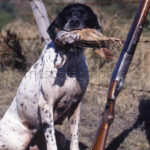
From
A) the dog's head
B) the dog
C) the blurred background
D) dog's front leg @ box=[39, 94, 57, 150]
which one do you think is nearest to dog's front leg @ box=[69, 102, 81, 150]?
the dog

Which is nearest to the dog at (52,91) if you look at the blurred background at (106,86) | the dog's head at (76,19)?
the dog's head at (76,19)

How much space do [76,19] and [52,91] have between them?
64 centimetres

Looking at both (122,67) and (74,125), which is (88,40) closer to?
(122,67)

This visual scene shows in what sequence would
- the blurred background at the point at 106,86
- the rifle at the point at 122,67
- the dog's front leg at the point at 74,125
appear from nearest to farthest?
the rifle at the point at 122,67 → the dog's front leg at the point at 74,125 → the blurred background at the point at 106,86

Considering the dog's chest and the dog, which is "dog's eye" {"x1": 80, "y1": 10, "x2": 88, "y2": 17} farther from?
the dog's chest

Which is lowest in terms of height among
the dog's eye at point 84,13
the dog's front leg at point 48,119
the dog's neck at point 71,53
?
the dog's front leg at point 48,119

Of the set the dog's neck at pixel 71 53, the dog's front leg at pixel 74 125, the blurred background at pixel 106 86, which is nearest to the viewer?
the dog's neck at pixel 71 53

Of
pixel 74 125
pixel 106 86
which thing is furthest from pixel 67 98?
pixel 106 86

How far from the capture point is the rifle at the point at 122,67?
2.47m

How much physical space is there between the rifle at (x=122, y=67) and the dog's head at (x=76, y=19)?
0.36 meters

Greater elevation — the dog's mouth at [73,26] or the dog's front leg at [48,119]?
the dog's mouth at [73,26]

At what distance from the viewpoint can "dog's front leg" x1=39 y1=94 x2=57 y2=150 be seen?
293cm

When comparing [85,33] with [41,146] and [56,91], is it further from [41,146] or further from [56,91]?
[41,146]

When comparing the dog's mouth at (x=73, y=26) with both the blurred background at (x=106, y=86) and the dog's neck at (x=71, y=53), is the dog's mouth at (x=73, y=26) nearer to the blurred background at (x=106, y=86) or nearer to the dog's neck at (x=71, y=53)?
the dog's neck at (x=71, y=53)
